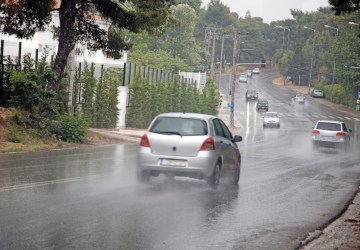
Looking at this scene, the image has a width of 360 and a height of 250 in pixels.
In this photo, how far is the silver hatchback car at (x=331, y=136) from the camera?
39.3 meters

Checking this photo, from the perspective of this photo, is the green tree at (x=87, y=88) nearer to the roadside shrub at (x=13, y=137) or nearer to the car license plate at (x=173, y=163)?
the roadside shrub at (x=13, y=137)

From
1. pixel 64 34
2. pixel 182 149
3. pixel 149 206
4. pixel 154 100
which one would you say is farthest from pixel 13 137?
pixel 154 100

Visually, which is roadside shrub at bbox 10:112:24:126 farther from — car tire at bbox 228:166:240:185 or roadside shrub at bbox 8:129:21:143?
car tire at bbox 228:166:240:185

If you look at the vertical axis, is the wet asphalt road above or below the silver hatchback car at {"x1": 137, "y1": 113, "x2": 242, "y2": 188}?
below

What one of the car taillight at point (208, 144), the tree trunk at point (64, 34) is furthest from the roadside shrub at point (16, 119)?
the car taillight at point (208, 144)

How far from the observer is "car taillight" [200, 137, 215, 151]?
15.8 metres

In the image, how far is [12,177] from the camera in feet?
51.8

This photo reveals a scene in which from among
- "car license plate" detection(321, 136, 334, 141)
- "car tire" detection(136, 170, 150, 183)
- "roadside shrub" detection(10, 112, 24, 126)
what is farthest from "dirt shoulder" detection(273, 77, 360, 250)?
"car license plate" detection(321, 136, 334, 141)

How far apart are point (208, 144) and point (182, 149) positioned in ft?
1.91

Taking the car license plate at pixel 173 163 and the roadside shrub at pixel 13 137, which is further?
the roadside shrub at pixel 13 137

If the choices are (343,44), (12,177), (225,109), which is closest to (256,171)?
(12,177)

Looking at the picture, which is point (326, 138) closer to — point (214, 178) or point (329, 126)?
point (329, 126)

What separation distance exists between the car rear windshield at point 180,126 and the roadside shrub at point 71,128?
44.6ft

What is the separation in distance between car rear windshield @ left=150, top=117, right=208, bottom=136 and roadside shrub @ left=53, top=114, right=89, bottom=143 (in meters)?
13.6
